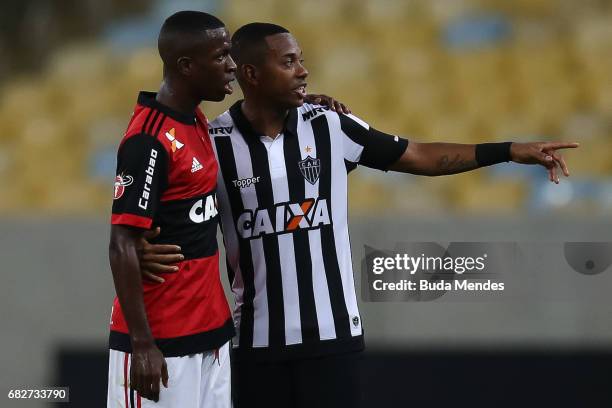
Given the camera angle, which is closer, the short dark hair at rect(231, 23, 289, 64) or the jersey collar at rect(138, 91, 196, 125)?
the jersey collar at rect(138, 91, 196, 125)

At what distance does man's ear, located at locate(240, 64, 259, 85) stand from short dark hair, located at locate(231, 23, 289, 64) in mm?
12

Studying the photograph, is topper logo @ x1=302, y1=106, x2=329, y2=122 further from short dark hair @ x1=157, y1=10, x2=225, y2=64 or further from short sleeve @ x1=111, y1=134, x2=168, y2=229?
short sleeve @ x1=111, y1=134, x2=168, y2=229

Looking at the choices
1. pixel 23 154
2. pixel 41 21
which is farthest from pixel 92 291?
pixel 41 21

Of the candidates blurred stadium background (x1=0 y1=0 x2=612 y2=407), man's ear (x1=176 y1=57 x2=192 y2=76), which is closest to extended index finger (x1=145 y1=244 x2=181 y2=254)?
man's ear (x1=176 y1=57 x2=192 y2=76)

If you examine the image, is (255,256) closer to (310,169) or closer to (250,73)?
(310,169)

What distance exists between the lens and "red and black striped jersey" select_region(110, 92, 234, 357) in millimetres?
2156

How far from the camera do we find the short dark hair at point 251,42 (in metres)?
2.47

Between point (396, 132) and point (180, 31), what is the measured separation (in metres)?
2.72

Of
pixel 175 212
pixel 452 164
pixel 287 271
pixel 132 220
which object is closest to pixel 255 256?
pixel 287 271

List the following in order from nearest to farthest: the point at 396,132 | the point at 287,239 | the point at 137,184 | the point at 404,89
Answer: the point at 137,184, the point at 287,239, the point at 396,132, the point at 404,89

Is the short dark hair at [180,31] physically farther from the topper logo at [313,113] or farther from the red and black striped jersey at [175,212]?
the topper logo at [313,113]

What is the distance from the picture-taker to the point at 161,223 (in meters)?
2.24

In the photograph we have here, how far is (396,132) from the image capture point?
192 inches

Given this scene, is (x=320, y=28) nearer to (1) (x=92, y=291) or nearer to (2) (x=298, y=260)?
(1) (x=92, y=291)
